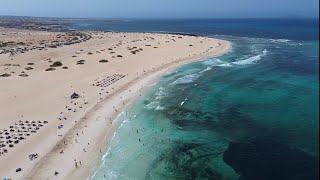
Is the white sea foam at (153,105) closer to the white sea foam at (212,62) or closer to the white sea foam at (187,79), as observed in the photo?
the white sea foam at (187,79)

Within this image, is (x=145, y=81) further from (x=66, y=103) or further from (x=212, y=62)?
(x=212, y=62)

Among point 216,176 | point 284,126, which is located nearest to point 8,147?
point 216,176

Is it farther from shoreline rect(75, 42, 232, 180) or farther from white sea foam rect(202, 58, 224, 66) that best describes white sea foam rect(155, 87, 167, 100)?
white sea foam rect(202, 58, 224, 66)

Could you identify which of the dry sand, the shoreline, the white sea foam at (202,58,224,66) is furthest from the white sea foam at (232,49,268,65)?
the dry sand

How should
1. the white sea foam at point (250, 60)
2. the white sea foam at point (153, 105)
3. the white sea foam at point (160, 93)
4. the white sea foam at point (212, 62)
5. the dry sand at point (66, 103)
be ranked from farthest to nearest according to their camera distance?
the white sea foam at point (250, 60) → the white sea foam at point (212, 62) → the white sea foam at point (160, 93) → the white sea foam at point (153, 105) → the dry sand at point (66, 103)

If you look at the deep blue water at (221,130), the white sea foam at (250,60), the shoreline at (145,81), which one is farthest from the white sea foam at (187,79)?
the white sea foam at (250,60)

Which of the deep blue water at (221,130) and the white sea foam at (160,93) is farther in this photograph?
A: the white sea foam at (160,93)
